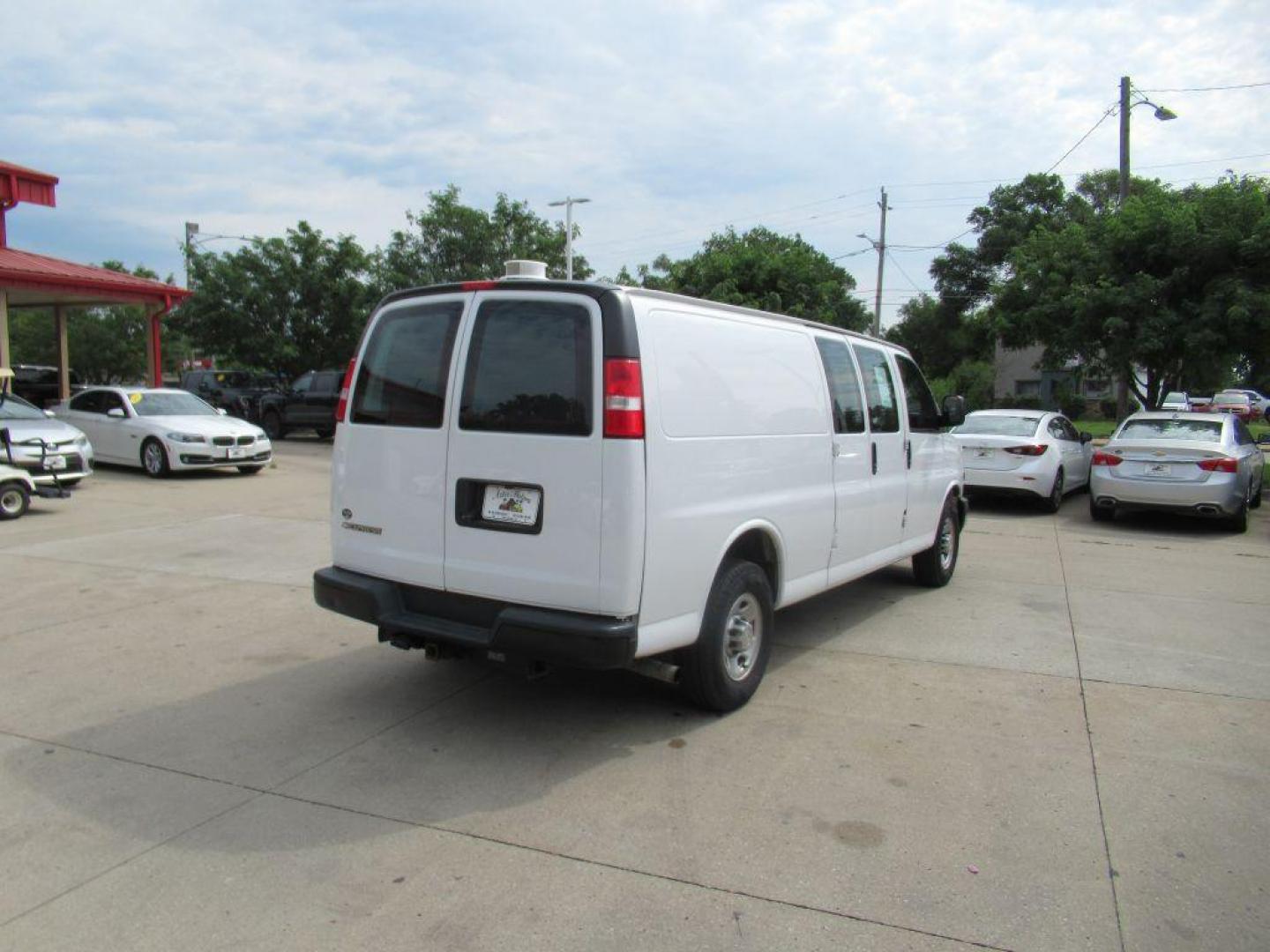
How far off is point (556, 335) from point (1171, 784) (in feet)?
11.0

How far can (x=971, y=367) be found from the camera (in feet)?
159

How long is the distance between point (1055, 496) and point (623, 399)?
10922 mm

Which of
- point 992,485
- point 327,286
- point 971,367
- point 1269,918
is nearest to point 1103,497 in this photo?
point 992,485

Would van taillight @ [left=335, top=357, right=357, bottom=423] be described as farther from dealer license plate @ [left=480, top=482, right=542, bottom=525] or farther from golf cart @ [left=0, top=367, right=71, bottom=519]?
golf cart @ [left=0, top=367, right=71, bottom=519]

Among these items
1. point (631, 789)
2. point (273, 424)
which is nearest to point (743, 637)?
point (631, 789)

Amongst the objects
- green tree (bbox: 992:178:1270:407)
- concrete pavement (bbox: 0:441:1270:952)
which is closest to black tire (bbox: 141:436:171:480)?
concrete pavement (bbox: 0:441:1270:952)

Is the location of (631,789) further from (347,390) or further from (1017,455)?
(1017,455)

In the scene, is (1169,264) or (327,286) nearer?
(1169,264)

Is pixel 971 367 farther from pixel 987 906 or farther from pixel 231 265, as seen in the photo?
pixel 987 906

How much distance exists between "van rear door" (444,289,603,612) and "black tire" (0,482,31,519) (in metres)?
9.07

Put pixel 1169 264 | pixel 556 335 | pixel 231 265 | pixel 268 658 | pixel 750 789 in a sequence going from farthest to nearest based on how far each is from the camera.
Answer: pixel 231 265 → pixel 1169 264 → pixel 268 658 → pixel 556 335 → pixel 750 789

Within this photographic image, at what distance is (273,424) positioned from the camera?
2489 centimetres

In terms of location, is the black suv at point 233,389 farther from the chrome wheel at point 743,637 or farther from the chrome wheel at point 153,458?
the chrome wheel at point 743,637

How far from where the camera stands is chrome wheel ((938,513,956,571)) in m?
7.96
